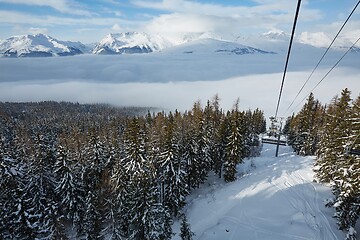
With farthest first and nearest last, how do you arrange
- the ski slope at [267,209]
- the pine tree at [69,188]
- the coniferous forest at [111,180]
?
the pine tree at [69,188] → the coniferous forest at [111,180] → the ski slope at [267,209]

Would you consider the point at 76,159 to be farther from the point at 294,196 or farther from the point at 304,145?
the point at 304,145

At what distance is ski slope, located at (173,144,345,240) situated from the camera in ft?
96.5

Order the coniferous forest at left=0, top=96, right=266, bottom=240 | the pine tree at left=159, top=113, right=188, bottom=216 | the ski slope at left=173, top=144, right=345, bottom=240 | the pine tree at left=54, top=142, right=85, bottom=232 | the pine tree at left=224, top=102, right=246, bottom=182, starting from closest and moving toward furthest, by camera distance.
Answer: the ski slope at left=173, top=144, right=345, bottom=240, the coniferous forest at left=0, top=96, right=266, bottom=240, the pine tree at left=54, top=142, right=85, bottom=232, the pine tree at left=159, top=113, right=188, bottom=216, the pine tree at left=224, top=102, right=246, bottom=182

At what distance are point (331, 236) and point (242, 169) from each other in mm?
29276

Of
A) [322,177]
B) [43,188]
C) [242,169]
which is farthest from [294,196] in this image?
[43,188]

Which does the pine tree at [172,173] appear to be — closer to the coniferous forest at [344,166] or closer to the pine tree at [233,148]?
the pine tree at [233,148]

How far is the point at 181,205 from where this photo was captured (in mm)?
41312

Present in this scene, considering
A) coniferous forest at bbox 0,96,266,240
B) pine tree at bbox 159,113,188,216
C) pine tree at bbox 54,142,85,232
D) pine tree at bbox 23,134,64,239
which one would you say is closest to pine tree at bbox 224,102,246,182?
coniferous forest at bbox 0,96,266,240

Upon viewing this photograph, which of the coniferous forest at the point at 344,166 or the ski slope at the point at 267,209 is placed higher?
the coniferous forest at the point at 344,166

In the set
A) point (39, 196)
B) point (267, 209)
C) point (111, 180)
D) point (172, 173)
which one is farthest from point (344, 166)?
point (39, 196)

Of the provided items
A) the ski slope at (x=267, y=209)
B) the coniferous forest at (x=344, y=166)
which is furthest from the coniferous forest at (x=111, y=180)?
the coniferous forest at (x=344, y=166)

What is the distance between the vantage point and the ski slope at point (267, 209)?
2942 cm

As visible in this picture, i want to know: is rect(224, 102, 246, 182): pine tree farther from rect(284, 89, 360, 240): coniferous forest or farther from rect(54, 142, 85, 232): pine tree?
rect(54, 142, 85, 232): pine tree

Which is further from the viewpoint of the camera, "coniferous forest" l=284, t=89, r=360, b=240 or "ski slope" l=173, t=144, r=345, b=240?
"ski slope" l=173, t=144, r=345, b=240
